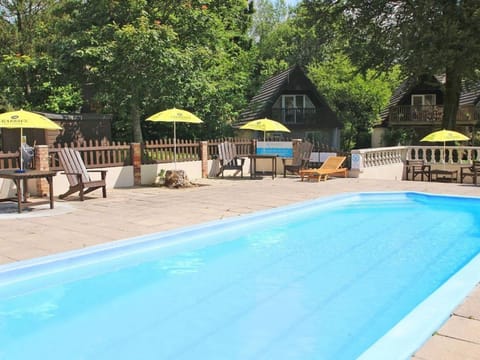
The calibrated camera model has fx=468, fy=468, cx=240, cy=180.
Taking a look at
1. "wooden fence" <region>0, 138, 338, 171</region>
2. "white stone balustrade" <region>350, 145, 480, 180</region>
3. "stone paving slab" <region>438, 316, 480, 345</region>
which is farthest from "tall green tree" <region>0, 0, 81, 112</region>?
"stone paving slab" <region>438, 316, 480, 345</region>

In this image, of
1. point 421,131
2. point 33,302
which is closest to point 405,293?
point 33,302

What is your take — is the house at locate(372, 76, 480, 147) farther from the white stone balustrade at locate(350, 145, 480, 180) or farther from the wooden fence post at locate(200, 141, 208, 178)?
the wooden fence post at locate(200, 141, 208, 178)

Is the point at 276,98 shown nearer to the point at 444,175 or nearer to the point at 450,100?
the point at 450,100

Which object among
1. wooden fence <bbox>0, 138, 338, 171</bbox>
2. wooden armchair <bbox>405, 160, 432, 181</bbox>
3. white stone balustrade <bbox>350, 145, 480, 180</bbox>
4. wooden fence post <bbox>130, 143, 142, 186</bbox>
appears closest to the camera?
wooden fence <bbox>0, 138, 338, 171</bbox>

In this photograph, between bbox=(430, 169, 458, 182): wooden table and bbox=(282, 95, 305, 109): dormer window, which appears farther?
bbox=(282, 95, 305, 109): dormer window

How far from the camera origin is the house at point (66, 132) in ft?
47.6

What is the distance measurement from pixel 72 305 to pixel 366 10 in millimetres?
23432

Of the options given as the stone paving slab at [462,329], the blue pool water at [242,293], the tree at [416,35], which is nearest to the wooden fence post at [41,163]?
the blue pool water at [242,293]

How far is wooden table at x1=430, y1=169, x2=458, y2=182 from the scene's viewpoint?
17266 millimetres

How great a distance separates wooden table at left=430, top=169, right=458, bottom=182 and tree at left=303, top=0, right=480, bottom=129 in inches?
234

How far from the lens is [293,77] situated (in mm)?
33750

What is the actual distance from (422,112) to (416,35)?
48.2 ft

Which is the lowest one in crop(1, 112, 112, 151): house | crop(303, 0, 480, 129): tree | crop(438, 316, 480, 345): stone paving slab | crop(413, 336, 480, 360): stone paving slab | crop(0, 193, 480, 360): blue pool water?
crop(0, 193, 480, 360): blue pool water

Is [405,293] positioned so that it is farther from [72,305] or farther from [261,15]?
[261,15]
